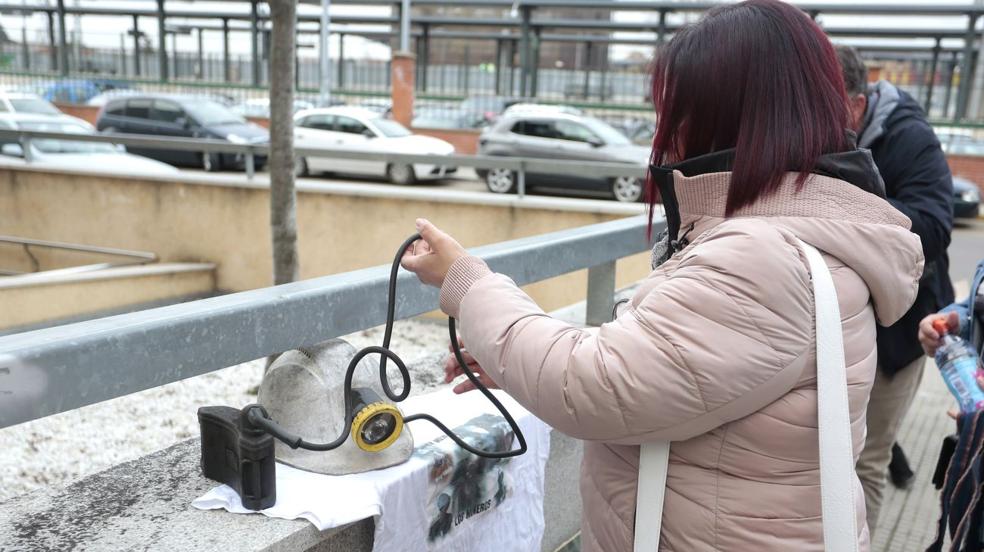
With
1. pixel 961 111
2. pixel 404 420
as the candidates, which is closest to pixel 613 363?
pixel 404 420

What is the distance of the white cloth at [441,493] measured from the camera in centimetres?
172

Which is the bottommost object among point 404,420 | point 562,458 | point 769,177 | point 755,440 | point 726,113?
point 562,458

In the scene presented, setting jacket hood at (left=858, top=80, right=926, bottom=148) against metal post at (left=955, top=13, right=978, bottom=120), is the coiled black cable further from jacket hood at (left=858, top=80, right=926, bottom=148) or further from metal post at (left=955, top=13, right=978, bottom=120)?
metal post at (left=955, top=13, right=978, bottom=120)

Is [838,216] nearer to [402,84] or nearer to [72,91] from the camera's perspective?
[402,84]

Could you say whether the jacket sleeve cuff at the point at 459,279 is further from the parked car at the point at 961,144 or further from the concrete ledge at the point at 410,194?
the parked car at the point at 961,144

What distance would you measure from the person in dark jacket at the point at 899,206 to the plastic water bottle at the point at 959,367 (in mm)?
379

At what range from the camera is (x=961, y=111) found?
26328mm

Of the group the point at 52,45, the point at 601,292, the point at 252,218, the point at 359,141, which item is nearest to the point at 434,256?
the point at 601,292

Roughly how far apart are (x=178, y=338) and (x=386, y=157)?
9231mm

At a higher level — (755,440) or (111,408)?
(755,440)

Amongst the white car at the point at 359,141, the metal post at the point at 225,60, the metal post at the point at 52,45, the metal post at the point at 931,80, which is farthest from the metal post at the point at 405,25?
the metal post at the point at 931,80

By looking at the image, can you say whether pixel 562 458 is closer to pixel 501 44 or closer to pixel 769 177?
pixel 769 177

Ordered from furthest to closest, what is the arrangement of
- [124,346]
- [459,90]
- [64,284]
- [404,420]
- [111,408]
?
1. [459,90]
2. [64,284]
3. [111,408]
4. [404,420]
5. [124,346]

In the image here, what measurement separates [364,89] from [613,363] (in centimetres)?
3439
